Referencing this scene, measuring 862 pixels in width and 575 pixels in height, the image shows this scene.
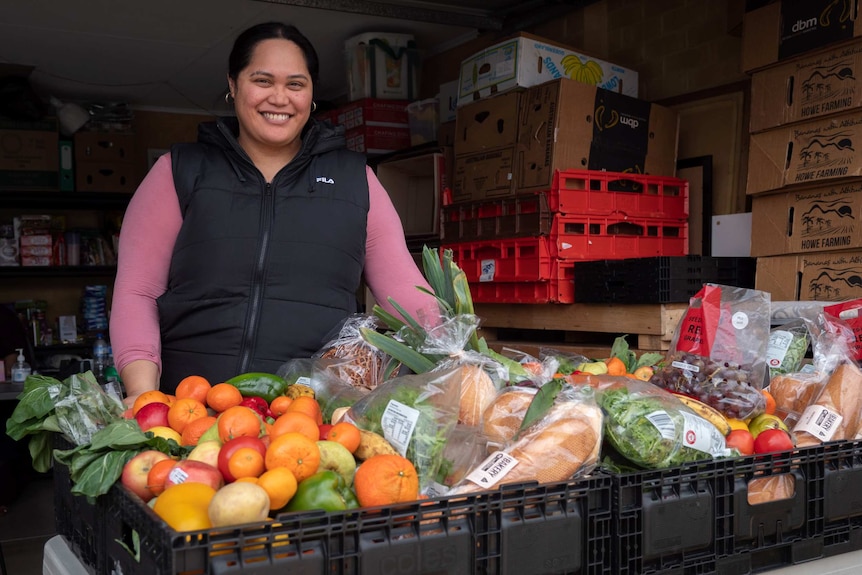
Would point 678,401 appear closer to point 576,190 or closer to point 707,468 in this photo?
point 707,468

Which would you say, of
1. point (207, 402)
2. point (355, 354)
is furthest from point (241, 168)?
point (207, 402)

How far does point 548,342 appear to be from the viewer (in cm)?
420

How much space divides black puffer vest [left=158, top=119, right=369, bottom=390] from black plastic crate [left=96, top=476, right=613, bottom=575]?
90 centimetres

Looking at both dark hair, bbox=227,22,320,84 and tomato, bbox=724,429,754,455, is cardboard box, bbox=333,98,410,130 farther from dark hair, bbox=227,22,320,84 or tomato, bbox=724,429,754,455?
tomato, bbox=724,429,754,455

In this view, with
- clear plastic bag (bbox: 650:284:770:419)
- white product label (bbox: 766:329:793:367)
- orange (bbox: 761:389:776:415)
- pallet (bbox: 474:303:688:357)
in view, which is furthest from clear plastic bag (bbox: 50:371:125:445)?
pallet (bbox: 474:303:688:357)

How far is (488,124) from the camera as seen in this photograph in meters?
4.25

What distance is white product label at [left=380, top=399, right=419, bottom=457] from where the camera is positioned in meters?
1.13

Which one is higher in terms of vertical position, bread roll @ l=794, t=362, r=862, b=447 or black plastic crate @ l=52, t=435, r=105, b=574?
bread roll @ l=794, t=362, r=862, b=447

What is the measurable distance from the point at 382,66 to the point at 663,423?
494cm

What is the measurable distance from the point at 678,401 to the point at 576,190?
2.65 m

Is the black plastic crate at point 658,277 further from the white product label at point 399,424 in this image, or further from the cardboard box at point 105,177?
the cardboard box at point 105,177

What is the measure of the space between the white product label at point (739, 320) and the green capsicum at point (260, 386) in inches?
37.5

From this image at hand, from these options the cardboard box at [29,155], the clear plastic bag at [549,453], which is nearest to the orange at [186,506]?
the clear plastic bag at [549,453]

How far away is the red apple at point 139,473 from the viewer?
41.4 inches
